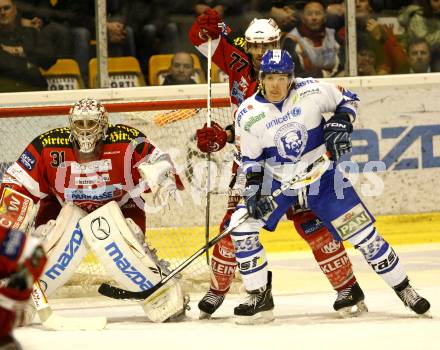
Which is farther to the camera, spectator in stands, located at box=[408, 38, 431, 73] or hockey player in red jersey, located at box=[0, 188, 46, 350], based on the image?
spectator in stands, located at box=[408, 38, 431, 73]

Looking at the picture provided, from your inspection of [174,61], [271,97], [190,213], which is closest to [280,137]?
[271,97]

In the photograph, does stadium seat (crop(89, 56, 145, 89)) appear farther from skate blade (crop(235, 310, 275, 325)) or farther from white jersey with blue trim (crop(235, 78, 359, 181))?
skate blade (crop(235, 310, 275, 325))

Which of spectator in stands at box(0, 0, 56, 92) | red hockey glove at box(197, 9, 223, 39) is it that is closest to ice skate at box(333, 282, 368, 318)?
red hockey glove at box(197, 9, 223, 39)

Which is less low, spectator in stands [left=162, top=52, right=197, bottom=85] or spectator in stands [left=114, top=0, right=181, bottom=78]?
spectator in stands [left=114, top=0, right=181, bottom=78]

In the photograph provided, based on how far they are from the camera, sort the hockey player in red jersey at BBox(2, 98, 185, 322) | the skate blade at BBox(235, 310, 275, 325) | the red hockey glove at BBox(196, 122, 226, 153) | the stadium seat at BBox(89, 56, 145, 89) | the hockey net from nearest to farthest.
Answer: the skate blade at BBox(235, 310, 275, 325), the hockey player in red jersey at BBox(2, 98, 185, 322), the red hockey glove at BBox(196, 122, 226, 153), the hockey net, the stadium seat at BBox(89, 56, 145, 89)

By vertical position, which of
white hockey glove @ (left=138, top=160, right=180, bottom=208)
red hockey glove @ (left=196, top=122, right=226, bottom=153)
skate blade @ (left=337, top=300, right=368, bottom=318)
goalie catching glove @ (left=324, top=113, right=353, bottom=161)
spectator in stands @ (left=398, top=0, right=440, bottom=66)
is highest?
spectator in stands @ (left=398, top=0, right=440, bottom=66)

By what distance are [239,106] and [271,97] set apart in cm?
49

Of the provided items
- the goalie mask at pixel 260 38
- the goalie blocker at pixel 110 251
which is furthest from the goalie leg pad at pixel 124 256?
the goalie mask at pixel 260 38

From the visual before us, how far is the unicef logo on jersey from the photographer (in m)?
5.96

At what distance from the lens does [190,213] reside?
8.14 metres

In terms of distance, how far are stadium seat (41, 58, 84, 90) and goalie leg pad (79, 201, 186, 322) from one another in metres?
2.47

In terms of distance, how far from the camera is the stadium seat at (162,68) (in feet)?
28.9

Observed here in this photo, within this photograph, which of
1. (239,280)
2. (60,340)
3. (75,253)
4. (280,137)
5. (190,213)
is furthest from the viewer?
Answer: (190,213)

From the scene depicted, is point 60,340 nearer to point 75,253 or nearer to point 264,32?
point 75,253
